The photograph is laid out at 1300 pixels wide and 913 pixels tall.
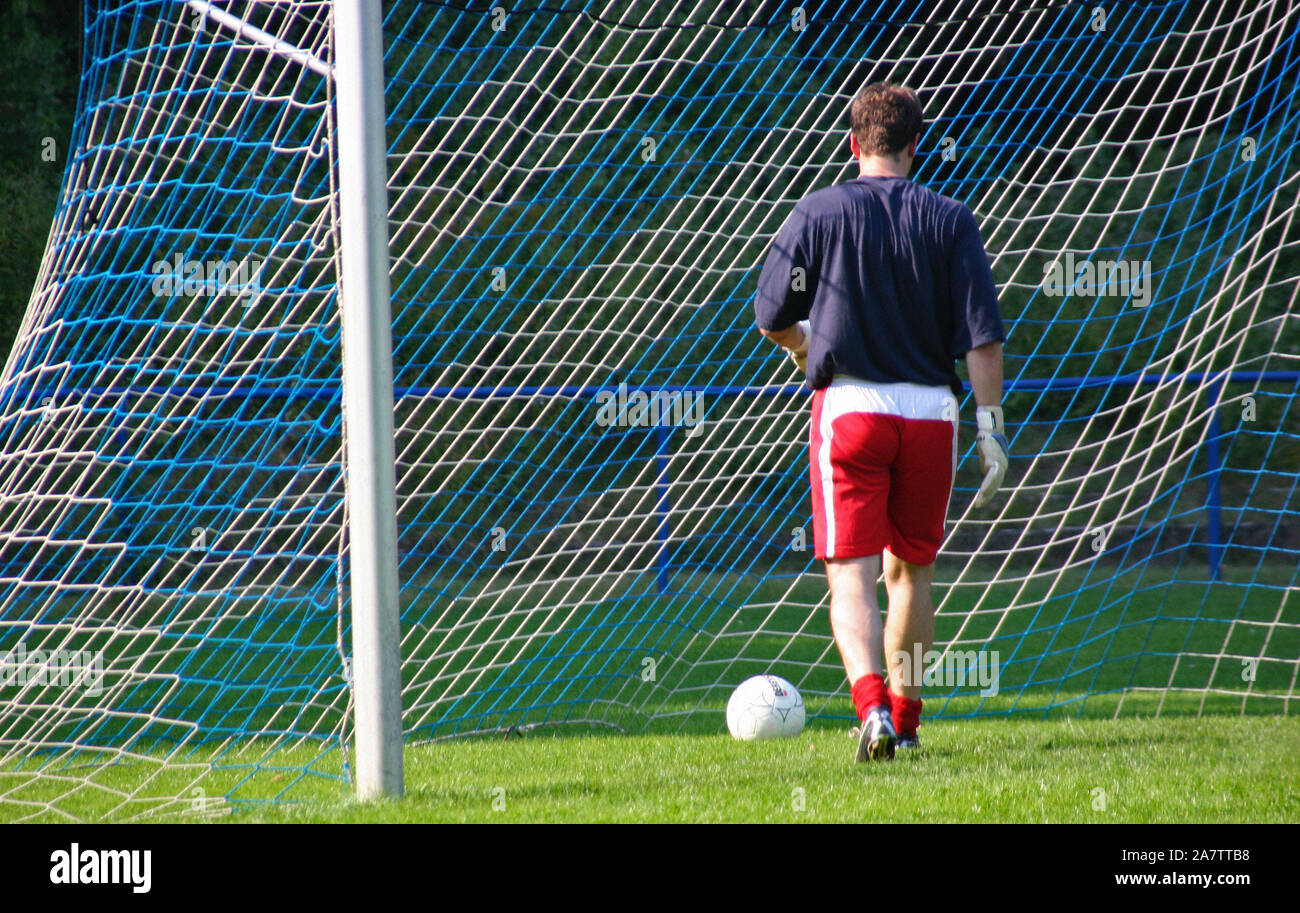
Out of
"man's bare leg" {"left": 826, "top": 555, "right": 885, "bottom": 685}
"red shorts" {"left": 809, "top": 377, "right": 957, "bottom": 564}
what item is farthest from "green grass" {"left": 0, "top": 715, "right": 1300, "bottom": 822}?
"red shorts" {"left": 809, "top": 377, "right": 957, "bottom": 564}

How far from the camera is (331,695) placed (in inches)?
198

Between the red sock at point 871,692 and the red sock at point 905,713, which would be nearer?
the red sock at point 871,692

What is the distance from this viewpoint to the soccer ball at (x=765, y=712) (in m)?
3.84

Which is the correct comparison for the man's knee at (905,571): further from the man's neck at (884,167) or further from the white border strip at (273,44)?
the white border strip at (273,44)

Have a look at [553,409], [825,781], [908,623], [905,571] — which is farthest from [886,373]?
[553,409]

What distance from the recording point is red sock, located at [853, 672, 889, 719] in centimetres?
320

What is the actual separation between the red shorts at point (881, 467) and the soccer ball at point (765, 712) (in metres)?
0.73

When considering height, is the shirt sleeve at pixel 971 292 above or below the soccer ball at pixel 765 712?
above

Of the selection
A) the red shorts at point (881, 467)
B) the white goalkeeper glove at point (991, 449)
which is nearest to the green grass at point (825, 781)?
the red shorts at point (881, 467)

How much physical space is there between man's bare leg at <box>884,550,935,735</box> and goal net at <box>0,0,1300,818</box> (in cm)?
94

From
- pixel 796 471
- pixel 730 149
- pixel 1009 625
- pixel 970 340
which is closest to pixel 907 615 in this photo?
pixel 970 340

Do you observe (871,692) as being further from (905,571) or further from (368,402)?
(368,402)
